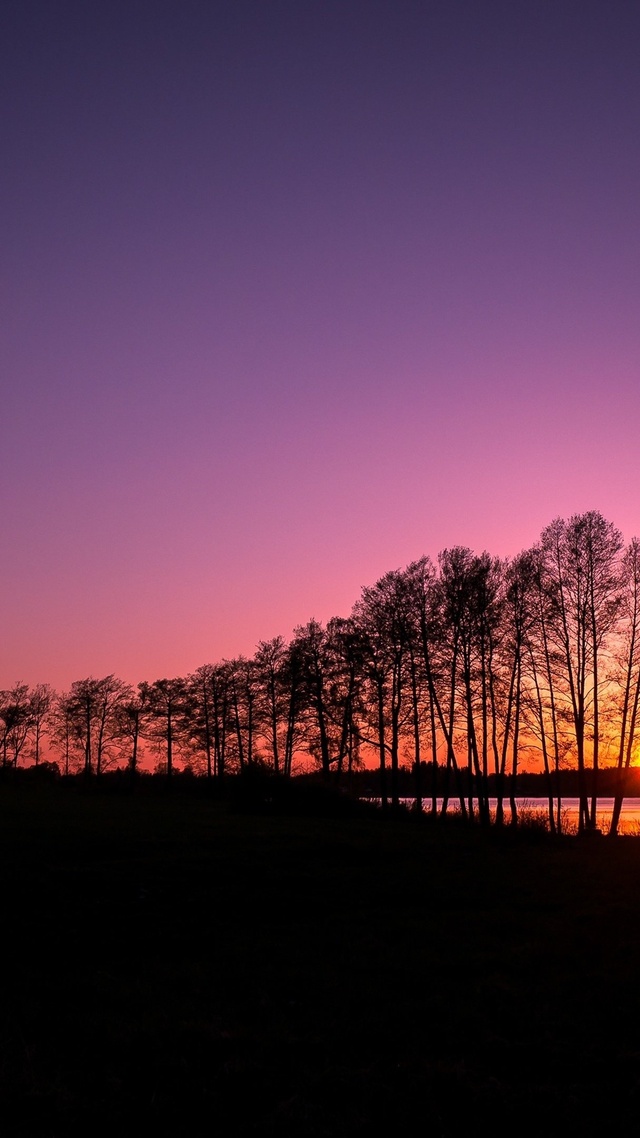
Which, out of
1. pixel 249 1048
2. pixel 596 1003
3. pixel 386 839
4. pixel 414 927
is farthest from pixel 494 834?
pixel 249 1048

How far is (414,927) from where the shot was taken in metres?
14.6

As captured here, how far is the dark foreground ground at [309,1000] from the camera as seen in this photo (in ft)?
23.8

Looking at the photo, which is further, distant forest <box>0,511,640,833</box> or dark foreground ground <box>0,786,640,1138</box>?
distant forest <box>0,511,640,833</box>

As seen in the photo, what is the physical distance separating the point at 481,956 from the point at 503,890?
685 cm

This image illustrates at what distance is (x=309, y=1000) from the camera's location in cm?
1030

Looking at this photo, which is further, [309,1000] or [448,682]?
[448,682]

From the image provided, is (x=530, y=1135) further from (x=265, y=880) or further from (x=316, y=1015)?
(x=265, y=880)

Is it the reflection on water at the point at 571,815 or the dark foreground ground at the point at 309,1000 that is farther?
the reflection on water at the point at 571,815

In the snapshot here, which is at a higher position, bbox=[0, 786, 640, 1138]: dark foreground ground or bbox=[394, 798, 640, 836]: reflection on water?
bbox=[0, 786, 640, 1138]: dark foreground ground

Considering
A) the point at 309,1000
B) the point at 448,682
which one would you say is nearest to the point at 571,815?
the point at 448,682

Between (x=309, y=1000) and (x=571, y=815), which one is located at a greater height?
(x=309, y=1000)

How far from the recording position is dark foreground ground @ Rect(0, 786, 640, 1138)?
7242mm

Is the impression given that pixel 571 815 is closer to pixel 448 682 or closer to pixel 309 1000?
pixel 448 682

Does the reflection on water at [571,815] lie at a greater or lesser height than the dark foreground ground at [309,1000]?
lesser
